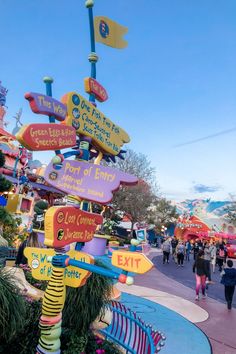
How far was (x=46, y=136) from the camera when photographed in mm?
3436

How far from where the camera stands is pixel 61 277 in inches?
149

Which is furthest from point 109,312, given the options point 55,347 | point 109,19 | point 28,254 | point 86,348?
point 109,19

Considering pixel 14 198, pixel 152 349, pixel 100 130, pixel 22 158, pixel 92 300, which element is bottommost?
pixel 152 349

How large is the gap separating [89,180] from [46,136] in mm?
934

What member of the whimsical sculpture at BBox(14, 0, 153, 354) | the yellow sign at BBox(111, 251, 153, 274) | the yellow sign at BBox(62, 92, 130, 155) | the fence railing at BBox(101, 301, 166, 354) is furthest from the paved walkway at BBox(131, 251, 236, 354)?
the yellow sign at BBox(62, 92, 130, 155)

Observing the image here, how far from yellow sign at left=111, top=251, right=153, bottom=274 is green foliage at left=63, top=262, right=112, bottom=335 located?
1353 mm

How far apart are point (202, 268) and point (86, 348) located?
653cm

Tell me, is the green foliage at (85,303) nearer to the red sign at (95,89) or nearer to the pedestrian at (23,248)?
the red sign at (95,89)

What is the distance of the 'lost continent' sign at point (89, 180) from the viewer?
391 cm

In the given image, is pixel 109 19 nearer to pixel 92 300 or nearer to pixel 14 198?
pixel 92 300

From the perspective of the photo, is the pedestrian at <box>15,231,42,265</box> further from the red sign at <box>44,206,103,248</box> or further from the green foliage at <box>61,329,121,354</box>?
the red sign at <box>44,206,103,248</box>

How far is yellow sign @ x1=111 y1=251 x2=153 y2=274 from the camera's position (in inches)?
119

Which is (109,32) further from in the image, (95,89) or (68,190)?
(68,190)

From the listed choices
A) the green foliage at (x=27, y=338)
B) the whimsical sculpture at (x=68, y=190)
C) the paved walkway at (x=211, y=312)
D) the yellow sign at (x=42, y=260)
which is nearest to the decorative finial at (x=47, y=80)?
the whimsical sculpture at (x=68, y=190)
